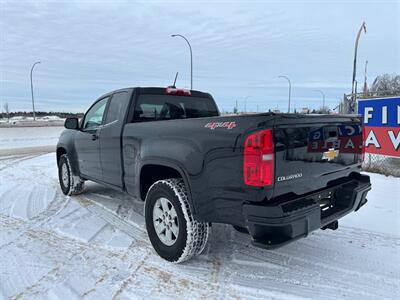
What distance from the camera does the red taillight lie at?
257cm

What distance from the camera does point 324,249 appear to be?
3.83 meters

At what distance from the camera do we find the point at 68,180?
6.18m

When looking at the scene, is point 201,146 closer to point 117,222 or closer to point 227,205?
point 227,205

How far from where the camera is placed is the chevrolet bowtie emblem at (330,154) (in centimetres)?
311

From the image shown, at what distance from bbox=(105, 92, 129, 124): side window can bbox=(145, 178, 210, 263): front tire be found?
139cm

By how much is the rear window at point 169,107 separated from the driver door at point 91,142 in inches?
33.4

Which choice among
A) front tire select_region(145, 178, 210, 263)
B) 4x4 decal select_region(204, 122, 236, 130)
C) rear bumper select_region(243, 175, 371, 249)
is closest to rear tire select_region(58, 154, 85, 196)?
front tire select_region(145, 178, 210, 263)

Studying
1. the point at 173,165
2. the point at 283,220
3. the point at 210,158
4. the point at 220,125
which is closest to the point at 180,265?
the point at 173,165

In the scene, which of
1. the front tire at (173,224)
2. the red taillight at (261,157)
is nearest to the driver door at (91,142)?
the front tire at (173,224)

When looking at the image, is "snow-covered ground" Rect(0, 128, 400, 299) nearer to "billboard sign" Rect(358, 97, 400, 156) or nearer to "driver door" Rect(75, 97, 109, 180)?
"driver door" Rect(75, 97, 109, 180)

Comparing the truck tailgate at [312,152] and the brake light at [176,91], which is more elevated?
the brake light at [176,91]

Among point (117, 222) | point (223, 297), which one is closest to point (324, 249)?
point (223, 297)

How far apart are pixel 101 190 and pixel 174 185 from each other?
12.4 feet

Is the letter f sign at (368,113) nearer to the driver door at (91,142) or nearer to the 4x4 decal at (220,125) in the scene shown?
the driver door at (91,142)
